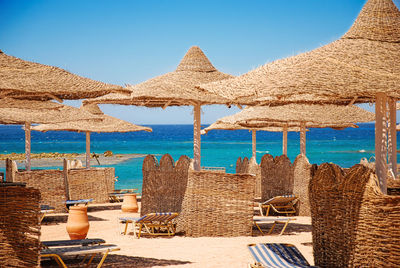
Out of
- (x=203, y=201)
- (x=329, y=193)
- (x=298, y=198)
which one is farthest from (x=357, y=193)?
(x=298, y=198)

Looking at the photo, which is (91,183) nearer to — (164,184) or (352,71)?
(164,184)

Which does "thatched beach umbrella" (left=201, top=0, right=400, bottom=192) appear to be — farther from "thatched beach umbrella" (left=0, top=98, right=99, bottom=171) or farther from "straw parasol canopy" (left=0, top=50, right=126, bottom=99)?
"thatched beach umbrella" (left=0, top=98, right=99, bottom=171)

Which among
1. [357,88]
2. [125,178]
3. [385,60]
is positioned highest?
[385,60]

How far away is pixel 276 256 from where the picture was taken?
4812 millimetres

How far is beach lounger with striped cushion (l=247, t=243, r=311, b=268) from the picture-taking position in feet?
14.9

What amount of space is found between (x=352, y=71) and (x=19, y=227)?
3431 millimetres

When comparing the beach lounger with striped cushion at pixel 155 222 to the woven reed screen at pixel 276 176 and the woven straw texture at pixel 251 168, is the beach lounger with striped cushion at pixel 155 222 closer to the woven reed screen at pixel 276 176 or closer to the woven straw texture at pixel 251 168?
the woven reed screen at pixel 276 176

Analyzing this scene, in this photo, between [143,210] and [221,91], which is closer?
[221,91]

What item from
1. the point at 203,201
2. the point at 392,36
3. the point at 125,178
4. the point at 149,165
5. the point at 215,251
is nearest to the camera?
the point at 392,36

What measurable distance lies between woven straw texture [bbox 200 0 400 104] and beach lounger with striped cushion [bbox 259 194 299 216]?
13.7 feet

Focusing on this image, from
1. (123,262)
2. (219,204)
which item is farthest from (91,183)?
(123,262)

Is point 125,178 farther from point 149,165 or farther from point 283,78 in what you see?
point 283,78

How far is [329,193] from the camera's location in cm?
470

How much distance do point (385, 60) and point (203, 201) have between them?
3.63 m
